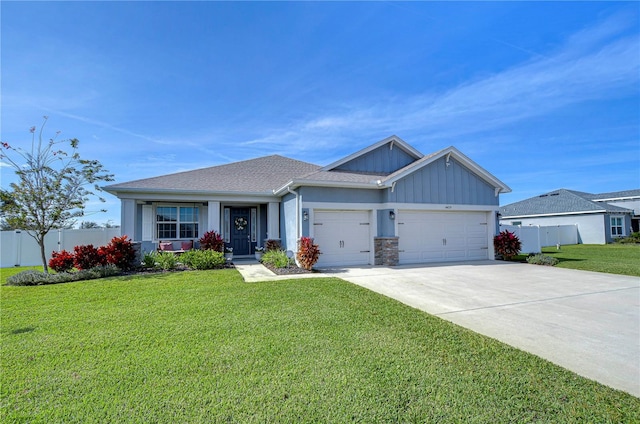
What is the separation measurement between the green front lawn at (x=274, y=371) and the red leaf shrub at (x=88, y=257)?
4.67 meters

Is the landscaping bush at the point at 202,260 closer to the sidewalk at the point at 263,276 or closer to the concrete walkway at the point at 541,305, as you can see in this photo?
the sidewalk at the point at 263,276

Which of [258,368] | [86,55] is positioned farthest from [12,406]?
[86,55]

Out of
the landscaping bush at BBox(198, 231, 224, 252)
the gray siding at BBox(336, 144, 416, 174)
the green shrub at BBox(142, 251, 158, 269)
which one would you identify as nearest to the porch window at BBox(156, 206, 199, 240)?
the landscaping bush at BBox(198, 231, 224, 252)

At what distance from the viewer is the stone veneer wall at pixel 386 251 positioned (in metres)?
10.8

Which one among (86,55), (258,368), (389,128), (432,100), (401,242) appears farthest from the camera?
(389,128)

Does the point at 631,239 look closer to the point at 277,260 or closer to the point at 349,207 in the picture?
the point at 349,207

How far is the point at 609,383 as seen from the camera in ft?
9.51

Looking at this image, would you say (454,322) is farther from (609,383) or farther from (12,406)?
(12,406)

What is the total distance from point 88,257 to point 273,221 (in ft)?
22.2

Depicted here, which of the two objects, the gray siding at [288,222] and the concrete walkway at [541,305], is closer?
the concrete walkway at [541,305]

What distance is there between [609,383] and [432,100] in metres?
13.2

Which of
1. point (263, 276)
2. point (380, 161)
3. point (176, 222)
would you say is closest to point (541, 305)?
point (263, 276)

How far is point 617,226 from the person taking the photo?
2436 cm

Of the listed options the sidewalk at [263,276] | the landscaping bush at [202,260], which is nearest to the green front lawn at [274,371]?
the sidewalk at [263,276]
